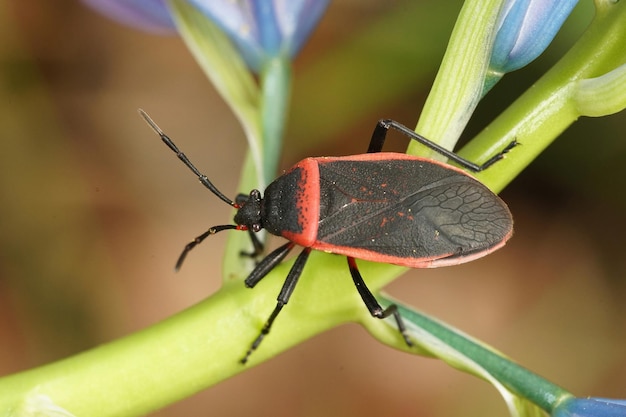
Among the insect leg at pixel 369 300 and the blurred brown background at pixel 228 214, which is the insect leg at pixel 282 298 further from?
the blurred brown background at pixel 228 214

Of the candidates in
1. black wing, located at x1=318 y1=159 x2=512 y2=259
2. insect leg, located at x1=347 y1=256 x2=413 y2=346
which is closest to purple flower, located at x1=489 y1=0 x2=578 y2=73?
black wing, located at x1=318 y1=159 x2=512 y2=259

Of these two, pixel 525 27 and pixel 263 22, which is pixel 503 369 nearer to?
pixel 525 27

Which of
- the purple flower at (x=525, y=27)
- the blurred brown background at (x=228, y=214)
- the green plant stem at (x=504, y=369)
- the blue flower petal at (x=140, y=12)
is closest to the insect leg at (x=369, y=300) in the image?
the green plant stem at (x=504, y=369)

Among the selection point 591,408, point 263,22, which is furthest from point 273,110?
point 591,408

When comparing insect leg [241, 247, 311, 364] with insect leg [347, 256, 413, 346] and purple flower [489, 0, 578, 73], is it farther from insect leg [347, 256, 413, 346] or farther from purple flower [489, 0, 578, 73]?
purple flower [489, 0, 578, 73]

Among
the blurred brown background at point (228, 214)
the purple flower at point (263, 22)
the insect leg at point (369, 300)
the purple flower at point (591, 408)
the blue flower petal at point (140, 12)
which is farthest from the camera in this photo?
the blurred brown background at point (228, 214)

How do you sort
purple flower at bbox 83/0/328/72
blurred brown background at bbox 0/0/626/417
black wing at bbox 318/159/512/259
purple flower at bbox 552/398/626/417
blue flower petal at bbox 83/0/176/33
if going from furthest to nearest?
1. blurred brown background at bbox 0/0/626/417
2. blue flower petal at bbox 83/0/176/33
3. purple flower at bbox 83/0/328/72
4. black wing at bbox 318/159/512/259
5. purple flower at bbox 552/398/626/417
